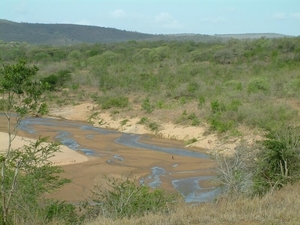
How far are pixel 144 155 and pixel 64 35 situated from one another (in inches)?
5385

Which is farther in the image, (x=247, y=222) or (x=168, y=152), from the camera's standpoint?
(x=168, y=152)

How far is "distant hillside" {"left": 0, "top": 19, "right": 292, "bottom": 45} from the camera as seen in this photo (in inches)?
5659

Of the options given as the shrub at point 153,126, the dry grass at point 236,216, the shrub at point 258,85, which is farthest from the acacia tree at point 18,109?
the shrub at point 258,85

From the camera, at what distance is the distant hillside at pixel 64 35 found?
14375 centimetres

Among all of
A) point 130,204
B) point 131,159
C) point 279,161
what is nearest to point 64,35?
point 131,159

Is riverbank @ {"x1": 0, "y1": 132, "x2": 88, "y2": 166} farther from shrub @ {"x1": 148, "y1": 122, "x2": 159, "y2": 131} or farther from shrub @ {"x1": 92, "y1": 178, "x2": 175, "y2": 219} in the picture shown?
shrub @ {"x1": 92, "y1": 178, "x2": 175, "y2": 219}

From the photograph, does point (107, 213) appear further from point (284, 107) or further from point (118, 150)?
point (284, 107)

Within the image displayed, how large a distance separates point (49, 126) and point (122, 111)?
5684 millimetres

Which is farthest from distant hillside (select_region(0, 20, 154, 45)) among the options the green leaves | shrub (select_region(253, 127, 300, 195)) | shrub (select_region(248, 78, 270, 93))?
the green leaves

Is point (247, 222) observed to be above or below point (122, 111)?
above

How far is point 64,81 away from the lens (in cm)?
4862

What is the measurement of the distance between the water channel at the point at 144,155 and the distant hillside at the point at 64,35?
107463 millimetres

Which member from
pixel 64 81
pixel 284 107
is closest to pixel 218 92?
pixel 284 107

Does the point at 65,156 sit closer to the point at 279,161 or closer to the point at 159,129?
the point at 159,129
